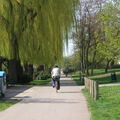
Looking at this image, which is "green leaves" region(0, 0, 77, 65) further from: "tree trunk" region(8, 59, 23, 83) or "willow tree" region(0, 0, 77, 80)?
"tree trunk" region(8, 59, 23, 83)

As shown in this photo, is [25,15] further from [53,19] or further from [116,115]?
[116,115]

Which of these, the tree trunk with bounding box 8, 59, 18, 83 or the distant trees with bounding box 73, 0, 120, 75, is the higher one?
the distant trees with bounding box 73, 0, 120, 75

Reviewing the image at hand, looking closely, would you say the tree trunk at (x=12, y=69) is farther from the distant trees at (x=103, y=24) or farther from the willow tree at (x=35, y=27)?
the willow tree at (x=35, y=27)

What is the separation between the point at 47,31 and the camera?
47.9 feet

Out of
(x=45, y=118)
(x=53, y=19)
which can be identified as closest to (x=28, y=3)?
(x=53, y=19)

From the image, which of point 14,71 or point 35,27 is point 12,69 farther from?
point 35,27

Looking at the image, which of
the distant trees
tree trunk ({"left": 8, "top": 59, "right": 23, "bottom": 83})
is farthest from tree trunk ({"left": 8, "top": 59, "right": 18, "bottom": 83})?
the distant trees

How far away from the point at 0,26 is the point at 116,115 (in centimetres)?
931

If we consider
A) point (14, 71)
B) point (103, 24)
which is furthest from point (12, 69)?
point (103, 24)

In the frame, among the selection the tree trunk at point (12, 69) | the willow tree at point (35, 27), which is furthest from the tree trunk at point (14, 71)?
the willow tree at point (35, 27)

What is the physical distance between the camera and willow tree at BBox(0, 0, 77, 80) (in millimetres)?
14352

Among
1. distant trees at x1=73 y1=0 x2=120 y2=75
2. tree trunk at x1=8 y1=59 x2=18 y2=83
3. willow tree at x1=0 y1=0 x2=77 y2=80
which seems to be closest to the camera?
willow tree at x1=0 y1=0 x2=77 y2=80

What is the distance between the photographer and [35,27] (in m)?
15.3

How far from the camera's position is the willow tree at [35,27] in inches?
565
